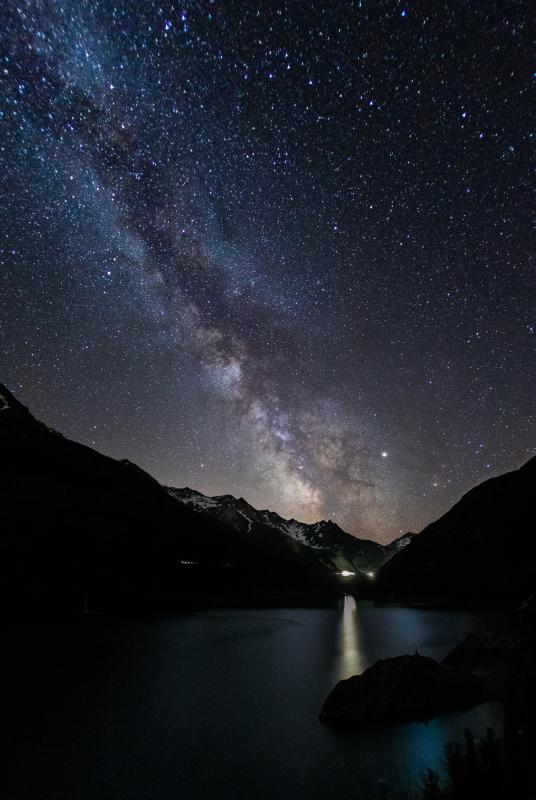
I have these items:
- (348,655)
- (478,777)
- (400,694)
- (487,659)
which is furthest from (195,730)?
(348,655)

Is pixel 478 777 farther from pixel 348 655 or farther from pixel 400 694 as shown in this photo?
pixel 348 655

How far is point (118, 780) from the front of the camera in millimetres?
12914

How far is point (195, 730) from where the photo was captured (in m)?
17.4

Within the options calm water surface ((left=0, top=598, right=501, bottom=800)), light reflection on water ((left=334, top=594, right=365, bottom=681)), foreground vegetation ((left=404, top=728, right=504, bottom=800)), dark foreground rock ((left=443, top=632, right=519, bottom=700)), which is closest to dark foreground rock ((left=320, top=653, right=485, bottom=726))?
calm water surface ((left=0, top=598, right=501, bottom=800))

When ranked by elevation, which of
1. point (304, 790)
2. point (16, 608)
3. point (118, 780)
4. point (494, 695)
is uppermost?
point (494, 695)

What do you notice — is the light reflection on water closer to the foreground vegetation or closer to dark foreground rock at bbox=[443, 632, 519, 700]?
dark foreground rock at bbox=[443, 632, 519, 700]

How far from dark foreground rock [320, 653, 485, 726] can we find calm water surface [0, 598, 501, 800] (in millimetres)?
587

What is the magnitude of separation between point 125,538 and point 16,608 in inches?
2184

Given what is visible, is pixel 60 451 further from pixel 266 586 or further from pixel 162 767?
pixel 162 767

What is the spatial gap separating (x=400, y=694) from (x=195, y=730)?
8601 millimetres

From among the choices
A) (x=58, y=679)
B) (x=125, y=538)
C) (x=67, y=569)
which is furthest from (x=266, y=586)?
(x=58, y=679)

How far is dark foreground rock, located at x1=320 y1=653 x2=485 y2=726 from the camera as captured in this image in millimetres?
15977

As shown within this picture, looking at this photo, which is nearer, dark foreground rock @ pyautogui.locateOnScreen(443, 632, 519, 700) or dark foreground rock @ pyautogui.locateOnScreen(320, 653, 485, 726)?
dark foreground rock @ pyautogui.locateOnScreen(320, 653, 485, 726)

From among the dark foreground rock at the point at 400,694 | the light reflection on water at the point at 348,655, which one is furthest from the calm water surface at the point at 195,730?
the dark foreground rock at the point at 400,694
